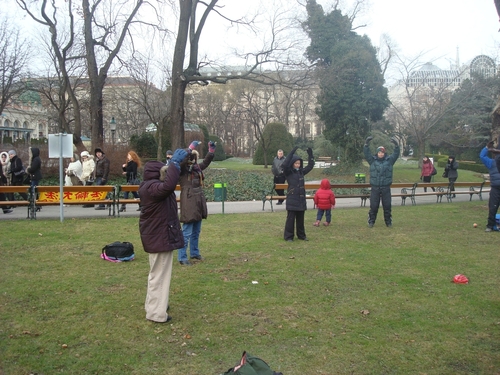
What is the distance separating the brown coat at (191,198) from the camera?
7.70m

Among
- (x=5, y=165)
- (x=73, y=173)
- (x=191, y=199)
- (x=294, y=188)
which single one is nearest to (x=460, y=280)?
(x=294, y=188)

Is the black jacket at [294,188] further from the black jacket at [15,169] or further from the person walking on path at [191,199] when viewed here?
the black jacket at [15,169]

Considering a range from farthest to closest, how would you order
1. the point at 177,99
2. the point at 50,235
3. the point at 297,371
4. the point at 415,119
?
the point at 415,119 → the point at 177,99 → the point at 50,235 → the point at 297,371

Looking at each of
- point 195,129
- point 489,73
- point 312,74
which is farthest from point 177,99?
point 489,73

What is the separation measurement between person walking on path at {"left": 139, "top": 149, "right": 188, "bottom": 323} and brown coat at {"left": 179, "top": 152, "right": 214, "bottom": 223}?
2200mm

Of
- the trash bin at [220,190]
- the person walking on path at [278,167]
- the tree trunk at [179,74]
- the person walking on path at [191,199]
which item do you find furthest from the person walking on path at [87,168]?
Result: the person walking on path at [191,199]

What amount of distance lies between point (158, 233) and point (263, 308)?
1.64 m

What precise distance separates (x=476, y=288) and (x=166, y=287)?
4.35 m

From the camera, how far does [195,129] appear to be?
40.1 m

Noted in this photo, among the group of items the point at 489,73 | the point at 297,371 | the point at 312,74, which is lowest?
the point at 297,371

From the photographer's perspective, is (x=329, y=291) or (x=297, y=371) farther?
(x=329, y=291)

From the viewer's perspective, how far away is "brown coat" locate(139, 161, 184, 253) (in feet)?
17.2

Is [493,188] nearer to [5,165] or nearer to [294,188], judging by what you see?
[294,188]

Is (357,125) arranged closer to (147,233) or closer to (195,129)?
(195,129)
